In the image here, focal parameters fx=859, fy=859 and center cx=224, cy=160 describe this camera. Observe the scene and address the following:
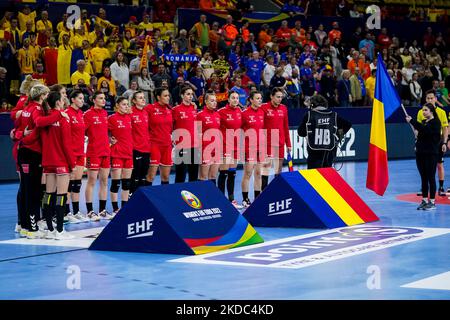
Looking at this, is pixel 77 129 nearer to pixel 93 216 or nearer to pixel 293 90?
pixel 93 216

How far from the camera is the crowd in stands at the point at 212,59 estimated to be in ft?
75.1

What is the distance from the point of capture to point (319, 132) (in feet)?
51.9

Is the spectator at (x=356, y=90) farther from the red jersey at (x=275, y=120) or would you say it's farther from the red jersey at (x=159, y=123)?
the red jersey at (x=159, y=123)

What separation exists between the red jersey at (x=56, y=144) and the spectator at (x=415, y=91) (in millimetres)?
19285

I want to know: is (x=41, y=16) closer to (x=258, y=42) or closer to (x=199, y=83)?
(x=199, y=83)

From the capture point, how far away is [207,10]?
28969mm

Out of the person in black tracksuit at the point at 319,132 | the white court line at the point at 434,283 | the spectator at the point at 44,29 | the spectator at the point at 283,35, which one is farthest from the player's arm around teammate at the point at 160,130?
the spectator at the point at 283,35

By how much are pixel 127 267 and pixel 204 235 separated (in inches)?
60.3

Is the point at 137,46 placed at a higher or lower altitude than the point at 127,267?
higher

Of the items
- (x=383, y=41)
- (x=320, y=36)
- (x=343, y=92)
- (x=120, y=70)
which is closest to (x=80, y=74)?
(x=120, y=70)

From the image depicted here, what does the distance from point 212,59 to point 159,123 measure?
35.1 ft

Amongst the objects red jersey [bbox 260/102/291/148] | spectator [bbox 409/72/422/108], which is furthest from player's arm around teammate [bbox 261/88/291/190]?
spectator [bbox 409/72/422/108]
